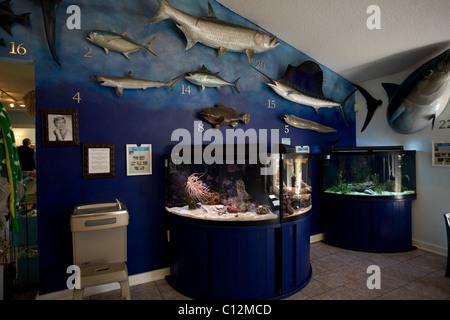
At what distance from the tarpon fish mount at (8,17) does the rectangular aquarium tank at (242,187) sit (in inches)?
79.1

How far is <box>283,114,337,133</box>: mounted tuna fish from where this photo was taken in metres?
4.25

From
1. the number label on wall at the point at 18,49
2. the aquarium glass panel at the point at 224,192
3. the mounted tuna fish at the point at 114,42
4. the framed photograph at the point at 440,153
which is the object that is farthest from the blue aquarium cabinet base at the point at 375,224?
the number label on wall at the point at 18,49

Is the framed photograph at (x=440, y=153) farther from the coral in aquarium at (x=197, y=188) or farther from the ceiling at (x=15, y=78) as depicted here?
the ceiling at (x=15, y=78)

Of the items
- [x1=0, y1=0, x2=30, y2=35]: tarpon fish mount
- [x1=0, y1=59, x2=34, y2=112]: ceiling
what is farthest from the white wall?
[x1=0, y1=59, x2=34, y2=112]: ceiling

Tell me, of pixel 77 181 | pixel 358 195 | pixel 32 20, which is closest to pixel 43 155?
pixel 77 181

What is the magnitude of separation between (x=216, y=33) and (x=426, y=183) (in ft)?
13.7

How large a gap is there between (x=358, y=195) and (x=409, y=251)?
1.24 metres

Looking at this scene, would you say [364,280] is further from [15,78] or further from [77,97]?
[15,78]

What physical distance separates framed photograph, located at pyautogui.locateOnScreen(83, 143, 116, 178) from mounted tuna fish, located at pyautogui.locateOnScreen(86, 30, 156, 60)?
3.62 ft

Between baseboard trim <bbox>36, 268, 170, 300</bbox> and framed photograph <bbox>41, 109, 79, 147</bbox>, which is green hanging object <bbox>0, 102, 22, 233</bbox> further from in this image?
baseboard trim <bbox>36, 268, 170, 300</bbox>

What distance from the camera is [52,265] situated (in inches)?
108

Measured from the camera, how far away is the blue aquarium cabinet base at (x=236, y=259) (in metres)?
2.64

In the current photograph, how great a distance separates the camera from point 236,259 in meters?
2.64

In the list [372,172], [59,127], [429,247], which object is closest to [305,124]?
[372,172]
